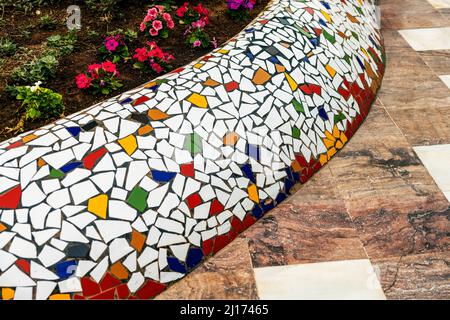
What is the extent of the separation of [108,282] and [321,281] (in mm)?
1025

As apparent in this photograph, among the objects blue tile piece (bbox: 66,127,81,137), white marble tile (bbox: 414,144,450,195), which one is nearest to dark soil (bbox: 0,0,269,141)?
blue tile piece (bbox: 66,127,81,137)

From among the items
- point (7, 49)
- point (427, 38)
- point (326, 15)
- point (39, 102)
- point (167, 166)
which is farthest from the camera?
point (427, 38)

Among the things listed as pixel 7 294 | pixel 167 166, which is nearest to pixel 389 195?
pixel 167 166

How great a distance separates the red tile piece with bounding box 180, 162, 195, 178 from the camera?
3150 millimetres

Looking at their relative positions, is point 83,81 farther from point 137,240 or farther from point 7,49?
point 137,240

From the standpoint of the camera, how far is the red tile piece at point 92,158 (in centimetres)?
304

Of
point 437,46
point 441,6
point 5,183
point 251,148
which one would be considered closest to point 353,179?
point 251,148

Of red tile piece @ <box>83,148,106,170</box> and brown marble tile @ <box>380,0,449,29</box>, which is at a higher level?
red tile piece @ <box>83,148,106,170</box>

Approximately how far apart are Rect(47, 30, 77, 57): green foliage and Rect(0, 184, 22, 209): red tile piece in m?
1.57

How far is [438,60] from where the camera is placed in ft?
16.9

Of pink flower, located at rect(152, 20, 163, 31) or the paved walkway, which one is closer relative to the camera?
the paved walkway

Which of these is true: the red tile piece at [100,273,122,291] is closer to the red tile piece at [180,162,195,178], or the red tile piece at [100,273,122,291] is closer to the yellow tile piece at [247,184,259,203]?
the red tile piece at [180,162,195,178]

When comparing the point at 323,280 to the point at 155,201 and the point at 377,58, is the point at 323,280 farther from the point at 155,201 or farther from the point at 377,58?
the point at 377,58
